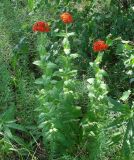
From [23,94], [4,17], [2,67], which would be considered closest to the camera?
[23,94]

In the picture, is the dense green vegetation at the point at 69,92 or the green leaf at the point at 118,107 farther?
the dense green vegetation at the point at 69,92

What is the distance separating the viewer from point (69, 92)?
306 centimetres

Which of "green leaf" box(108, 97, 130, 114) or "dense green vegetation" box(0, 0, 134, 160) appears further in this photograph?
"dense green vegetation" box(0, 0, 134, 160)

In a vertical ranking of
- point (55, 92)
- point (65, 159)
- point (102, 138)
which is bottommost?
point (65, 159)

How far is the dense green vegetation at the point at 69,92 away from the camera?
2.96 metres

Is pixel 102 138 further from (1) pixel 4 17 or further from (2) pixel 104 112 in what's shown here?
(1) pixel 4 17

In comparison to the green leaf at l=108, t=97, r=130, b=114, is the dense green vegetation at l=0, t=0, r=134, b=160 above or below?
below

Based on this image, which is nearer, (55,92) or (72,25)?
(55,92)

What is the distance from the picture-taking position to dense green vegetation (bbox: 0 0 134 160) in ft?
9.71

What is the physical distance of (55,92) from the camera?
298cm

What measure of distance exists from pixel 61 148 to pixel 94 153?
308mm

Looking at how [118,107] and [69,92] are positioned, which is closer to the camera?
[118,107]

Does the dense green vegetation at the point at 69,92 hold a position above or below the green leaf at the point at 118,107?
below

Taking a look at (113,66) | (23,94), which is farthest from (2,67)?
(113,66)
